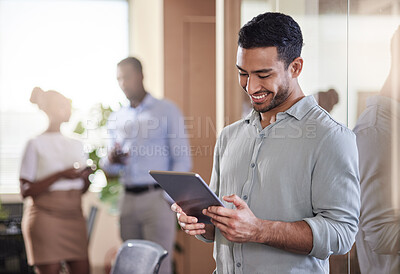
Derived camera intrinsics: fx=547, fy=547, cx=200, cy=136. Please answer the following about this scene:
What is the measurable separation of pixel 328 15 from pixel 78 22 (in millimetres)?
2351

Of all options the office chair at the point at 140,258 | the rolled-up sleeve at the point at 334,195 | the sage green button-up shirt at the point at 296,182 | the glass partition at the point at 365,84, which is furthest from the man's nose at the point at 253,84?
the office chair at the point at 140,258

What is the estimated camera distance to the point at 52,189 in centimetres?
299

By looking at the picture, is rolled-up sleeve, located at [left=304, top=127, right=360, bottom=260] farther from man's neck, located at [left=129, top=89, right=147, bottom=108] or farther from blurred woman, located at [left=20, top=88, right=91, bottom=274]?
blurred woman, located at [left=20, top=88, right=91, bottom=274]

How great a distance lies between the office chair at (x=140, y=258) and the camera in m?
1.95

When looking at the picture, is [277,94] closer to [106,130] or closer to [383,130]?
[383,130]

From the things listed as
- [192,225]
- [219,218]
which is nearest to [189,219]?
[192,225]

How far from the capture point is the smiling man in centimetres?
128

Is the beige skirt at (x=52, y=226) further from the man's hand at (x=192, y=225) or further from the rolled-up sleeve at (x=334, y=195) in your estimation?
the rolled-up sleeve at (x=334, y=195)

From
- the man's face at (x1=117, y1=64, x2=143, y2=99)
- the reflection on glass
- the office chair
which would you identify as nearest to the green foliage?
the man's face at (x1=117, y1=64, x2=143, y2=99)

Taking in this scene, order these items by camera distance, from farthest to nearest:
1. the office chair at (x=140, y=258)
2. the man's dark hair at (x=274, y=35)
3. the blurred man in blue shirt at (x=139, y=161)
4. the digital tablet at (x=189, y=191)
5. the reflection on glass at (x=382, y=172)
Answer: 1. the blurred man in blue shirt at (x=139, y=161)
2. the office chair at (x=140, y=258)
3. the reflection on glass at (x=382, y=172)
4. the man's dark hair at (x=274, y=35)
5. the digital tablet at (x=189, y=191)

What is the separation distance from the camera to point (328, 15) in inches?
66.4

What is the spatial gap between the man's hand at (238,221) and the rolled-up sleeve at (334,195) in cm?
13

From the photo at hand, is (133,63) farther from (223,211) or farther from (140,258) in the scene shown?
(223,211)

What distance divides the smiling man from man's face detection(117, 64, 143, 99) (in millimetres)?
1605
